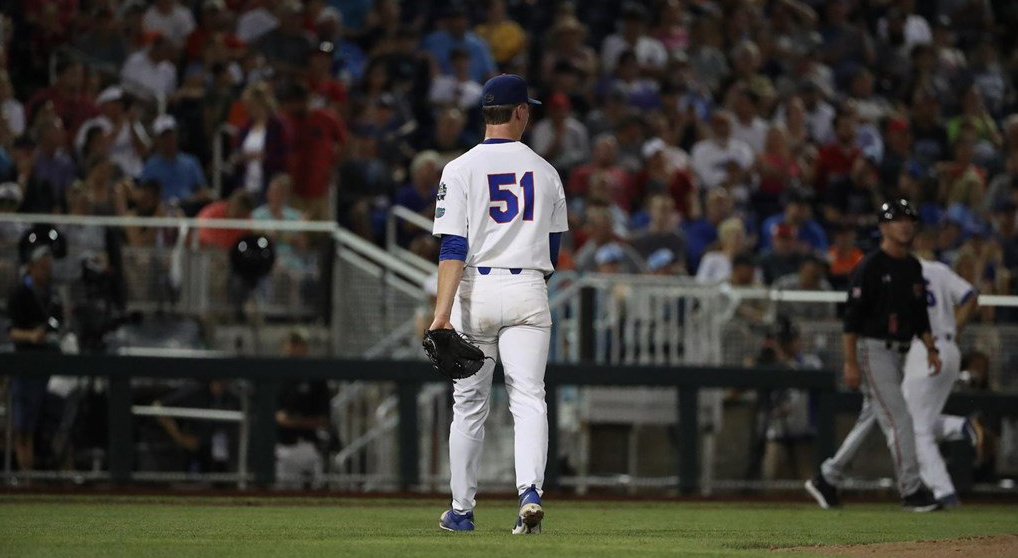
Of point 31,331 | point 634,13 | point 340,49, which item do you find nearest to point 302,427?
point 31,331

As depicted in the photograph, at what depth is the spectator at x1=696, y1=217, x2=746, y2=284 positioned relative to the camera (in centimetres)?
1569

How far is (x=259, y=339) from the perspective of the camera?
47.0 feet

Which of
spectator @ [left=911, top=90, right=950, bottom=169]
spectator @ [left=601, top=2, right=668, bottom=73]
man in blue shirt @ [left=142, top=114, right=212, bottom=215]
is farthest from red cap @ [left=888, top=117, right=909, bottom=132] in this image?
man in blue shirt @ [left=142, top=114, right=212, bottom=215]

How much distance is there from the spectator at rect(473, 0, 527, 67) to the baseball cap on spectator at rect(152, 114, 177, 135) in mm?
4522

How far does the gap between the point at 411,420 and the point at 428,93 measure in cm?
571

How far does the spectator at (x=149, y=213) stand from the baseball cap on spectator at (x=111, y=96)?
1.13m

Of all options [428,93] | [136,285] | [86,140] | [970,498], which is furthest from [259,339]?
[970,498]

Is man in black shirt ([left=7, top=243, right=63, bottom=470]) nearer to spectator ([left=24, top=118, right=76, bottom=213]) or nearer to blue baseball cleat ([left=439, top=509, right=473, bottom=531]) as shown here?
spectator ([left=24, top=118, right=76, bottom=213])

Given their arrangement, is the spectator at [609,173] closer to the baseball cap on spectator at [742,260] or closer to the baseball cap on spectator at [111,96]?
the baseball cap on spectator at [742,260]

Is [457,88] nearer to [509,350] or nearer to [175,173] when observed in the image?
[175,173]

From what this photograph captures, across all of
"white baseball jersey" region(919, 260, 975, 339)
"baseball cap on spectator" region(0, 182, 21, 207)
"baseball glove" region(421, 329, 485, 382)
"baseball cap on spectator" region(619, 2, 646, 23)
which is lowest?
"baseball glove" region(421, 329, 485, 382)

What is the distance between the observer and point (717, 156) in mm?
18500

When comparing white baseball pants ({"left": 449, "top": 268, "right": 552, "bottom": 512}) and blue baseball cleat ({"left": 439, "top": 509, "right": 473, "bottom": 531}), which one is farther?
blue baseball cleat ({"left": 439, "top": 509, "right": 473, "bottom": 531})

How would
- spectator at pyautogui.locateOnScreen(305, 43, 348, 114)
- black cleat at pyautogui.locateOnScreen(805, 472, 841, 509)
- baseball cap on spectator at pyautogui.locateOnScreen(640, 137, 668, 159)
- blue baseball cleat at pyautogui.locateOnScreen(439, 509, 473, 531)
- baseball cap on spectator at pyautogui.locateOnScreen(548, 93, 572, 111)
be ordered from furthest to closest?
1. baseball cap on spectator at pyautogui.locateOnScreen(548, 93, 572, 111)
2. baseball cap on spectator at pyautogui.locateOnScreen(640, 137, 668, 159)
3. spectator at pyautogui.locateOnScreen(305, 43, 348, 114)
4. black cleat at pyautogui.locateOnScreen(805, 472, 841, 509)
5. blue baseball cleat at pyautogui.locateOnScreen(439, 509, 473, 531)
